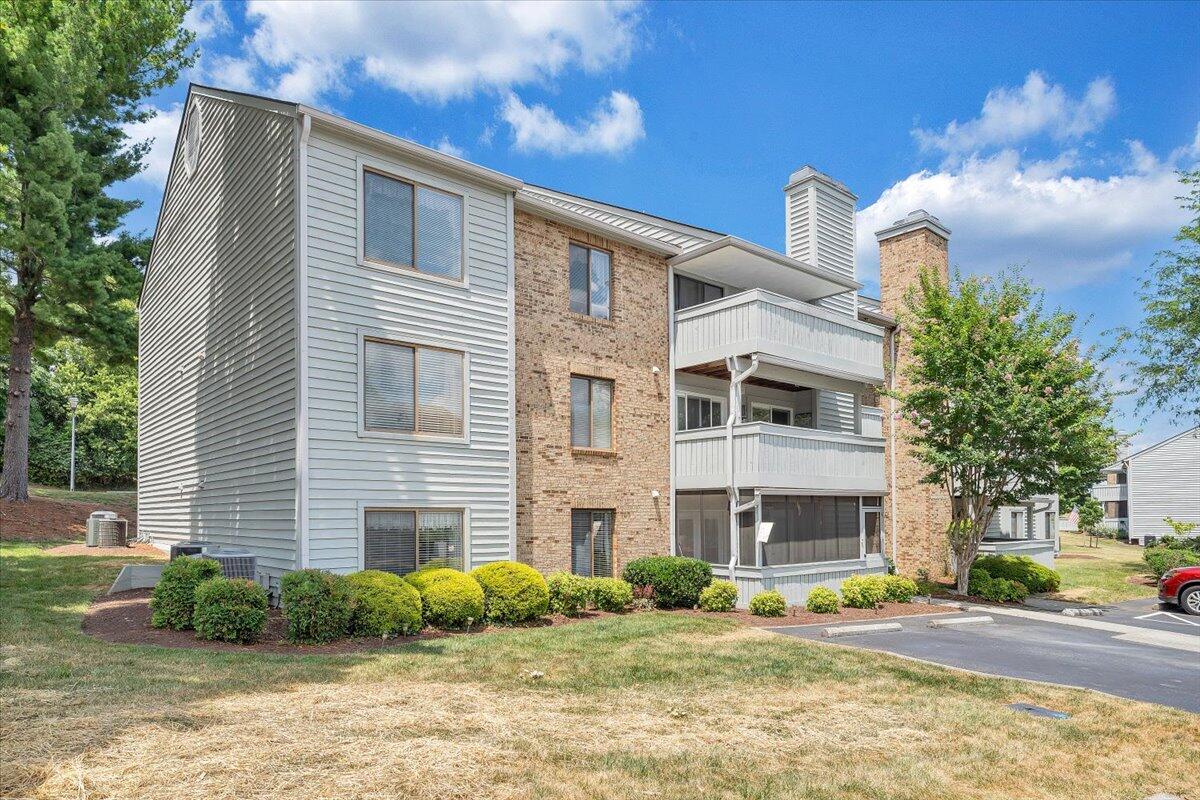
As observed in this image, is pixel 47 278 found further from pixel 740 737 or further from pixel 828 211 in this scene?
pixel 740 737

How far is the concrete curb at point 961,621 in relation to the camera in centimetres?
1581

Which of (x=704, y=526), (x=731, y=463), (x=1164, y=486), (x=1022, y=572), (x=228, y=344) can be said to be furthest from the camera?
(x=1164, y=486)

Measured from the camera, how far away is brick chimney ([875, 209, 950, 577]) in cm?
2438

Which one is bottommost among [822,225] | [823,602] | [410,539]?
[823,602]

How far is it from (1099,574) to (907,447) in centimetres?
974

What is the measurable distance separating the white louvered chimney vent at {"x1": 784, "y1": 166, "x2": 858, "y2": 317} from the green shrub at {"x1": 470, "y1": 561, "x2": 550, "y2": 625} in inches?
543

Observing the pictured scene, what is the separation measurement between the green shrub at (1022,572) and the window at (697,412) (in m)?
8.86

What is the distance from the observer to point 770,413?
73.5ft

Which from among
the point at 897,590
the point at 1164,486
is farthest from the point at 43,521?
the point at 1164,486

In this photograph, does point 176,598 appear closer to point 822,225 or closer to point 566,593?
point 566,593

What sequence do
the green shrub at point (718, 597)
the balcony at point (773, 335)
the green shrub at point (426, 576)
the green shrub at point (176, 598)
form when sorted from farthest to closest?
the balcony at point (773, 335), the green shrub at point (718, 597), the green shrub at point (426, 576), the green shrub at point (176, 598)

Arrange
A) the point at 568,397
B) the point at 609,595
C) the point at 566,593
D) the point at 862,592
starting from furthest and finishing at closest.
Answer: the point at 862,592 < the point at 568,397 < the point at 609,595 < the point at 566,593

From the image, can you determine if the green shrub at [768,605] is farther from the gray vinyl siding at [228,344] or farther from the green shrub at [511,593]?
the gray vinyl siding at [228,344]

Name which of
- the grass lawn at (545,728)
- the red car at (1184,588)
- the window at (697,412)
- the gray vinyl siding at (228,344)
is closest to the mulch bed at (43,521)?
the gray vinyl siding at (228,344)
